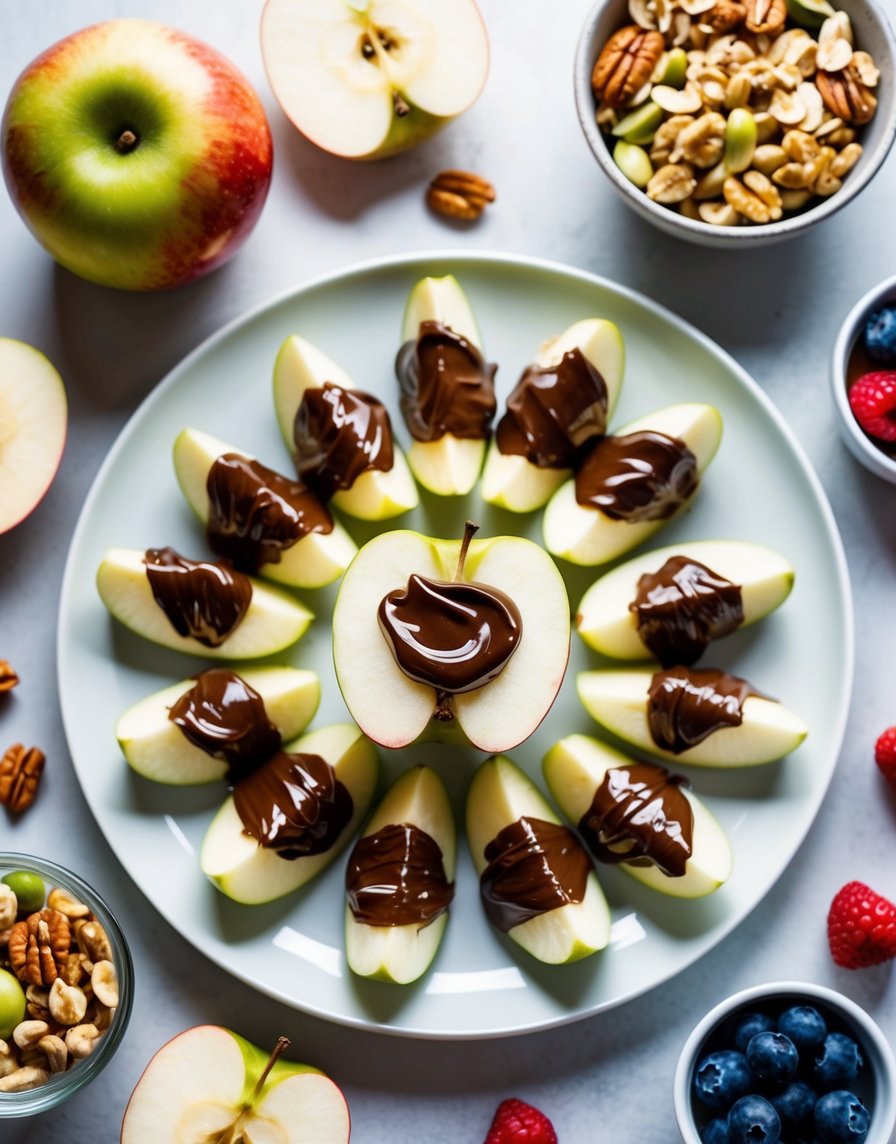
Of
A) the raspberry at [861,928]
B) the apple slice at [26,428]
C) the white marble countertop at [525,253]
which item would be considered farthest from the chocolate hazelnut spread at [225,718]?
the raspberry at [861,928]

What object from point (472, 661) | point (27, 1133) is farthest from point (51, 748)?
point (472, 661)

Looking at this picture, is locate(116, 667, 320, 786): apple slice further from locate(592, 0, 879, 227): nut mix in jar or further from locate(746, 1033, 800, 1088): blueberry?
locate(592, 0, 879, 227): nut mix in jar

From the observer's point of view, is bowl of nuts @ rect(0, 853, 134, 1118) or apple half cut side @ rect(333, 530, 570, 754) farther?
bowl of nuts @ rect(0, 853, 134, 1118)

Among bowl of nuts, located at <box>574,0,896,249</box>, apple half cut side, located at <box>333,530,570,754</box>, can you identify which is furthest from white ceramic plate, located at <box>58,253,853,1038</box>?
apple half cut side, located at <box>333,530,570,754</box>

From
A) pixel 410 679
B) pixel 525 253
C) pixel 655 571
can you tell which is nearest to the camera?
pixel 410 679

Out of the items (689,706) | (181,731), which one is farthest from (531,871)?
(181,731)

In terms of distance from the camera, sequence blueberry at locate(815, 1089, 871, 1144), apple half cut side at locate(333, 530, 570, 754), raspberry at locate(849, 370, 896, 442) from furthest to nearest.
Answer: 1. raspberry at locate(849, 370, 896, 442)
2. blueberry at locate(815, 1089, 871, 1144)
3. apple half cut side at locate(333, 530, 570, 754)

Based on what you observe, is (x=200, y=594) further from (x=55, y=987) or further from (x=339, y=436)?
(x=55, y=987)

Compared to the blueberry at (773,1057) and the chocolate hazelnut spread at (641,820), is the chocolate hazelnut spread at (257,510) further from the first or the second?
the blueberry at (773,1057)
